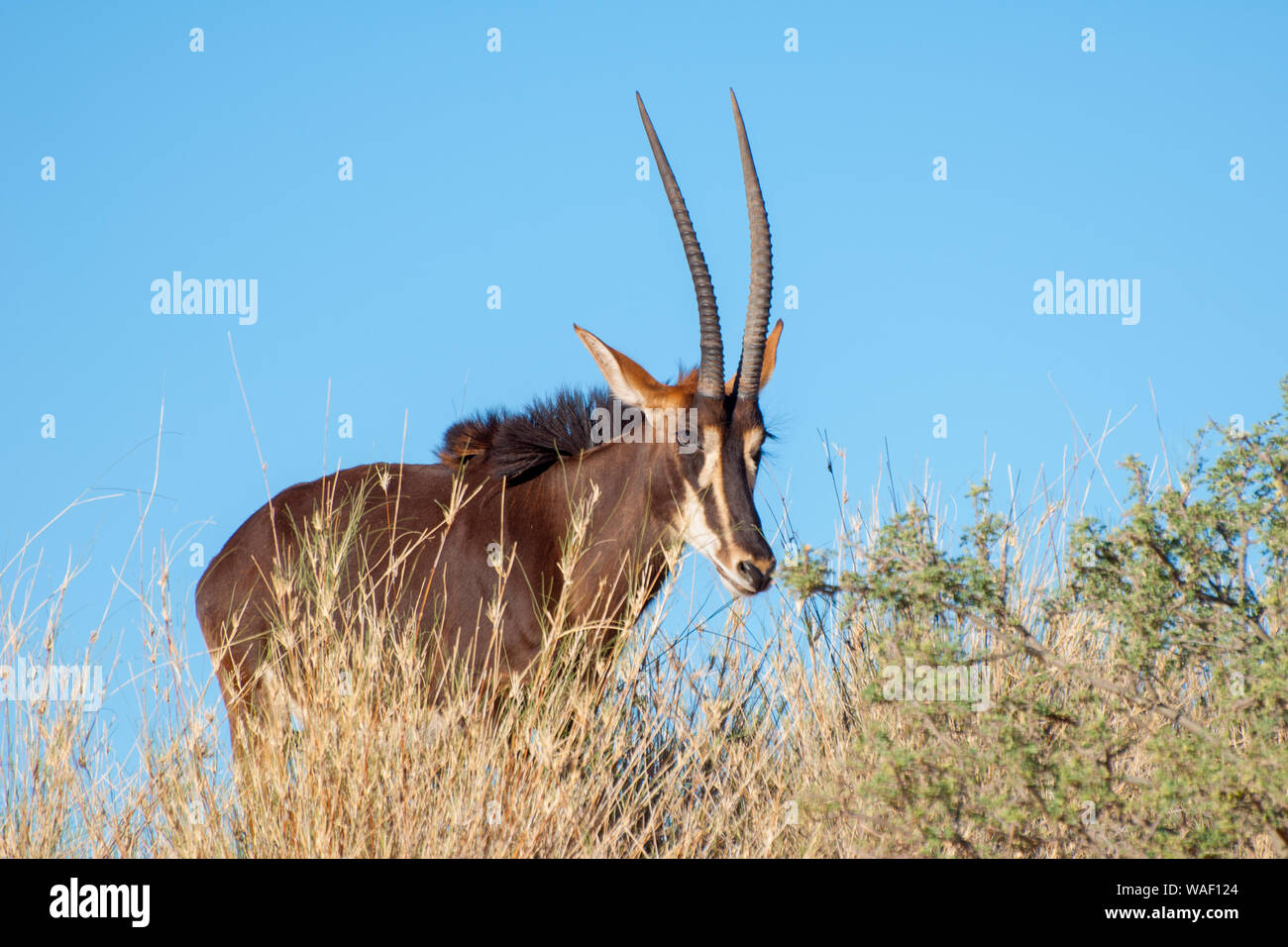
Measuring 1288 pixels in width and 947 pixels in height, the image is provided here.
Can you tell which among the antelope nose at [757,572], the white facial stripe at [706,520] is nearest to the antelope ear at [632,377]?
the white facial stripe at [706,520]

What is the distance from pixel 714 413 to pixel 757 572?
0.84 metres

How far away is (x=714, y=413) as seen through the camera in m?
5.70

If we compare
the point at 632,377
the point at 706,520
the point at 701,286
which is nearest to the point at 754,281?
the point at 701,286

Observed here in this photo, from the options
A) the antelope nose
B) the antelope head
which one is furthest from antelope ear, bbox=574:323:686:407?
the antelope nose

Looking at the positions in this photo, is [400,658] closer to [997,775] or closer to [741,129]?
[997,775]

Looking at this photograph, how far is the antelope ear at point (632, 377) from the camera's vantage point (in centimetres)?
594

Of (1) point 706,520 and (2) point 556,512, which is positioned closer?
(1) point 706,520

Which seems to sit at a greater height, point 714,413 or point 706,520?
point 714,413

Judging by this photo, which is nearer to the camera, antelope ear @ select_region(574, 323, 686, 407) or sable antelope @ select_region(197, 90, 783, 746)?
sable antelope @ select_region(197, 90, 783, 746)

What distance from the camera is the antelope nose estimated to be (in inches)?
205

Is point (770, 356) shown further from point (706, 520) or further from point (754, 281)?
point (706, 520)

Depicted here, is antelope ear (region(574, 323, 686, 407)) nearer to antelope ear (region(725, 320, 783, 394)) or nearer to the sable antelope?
the sable antelope

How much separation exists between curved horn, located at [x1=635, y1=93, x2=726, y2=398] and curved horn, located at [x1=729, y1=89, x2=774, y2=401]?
5.1 inches
